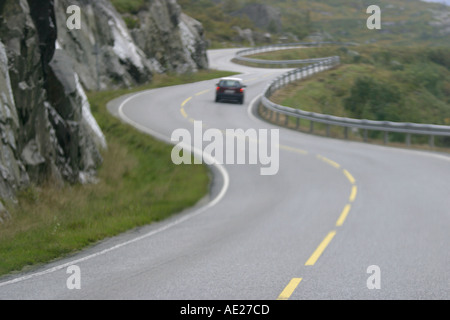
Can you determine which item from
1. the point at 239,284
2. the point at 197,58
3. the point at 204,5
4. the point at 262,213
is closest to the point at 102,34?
the point at 197,58

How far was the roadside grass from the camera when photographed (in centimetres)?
990

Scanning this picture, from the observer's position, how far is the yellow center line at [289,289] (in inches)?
272

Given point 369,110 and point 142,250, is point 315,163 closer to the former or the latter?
point 142,250

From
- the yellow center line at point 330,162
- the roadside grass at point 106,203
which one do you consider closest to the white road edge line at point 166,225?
the roadside grass at point 106,203

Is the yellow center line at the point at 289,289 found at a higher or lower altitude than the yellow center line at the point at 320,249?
higher

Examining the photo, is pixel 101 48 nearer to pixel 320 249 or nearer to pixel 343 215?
pixel 343 215

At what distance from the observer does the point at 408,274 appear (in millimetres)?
8156

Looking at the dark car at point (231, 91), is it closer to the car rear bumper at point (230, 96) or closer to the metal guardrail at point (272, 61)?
the car rear bumper at point (230, 96)

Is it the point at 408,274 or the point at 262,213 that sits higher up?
the point at 408,274

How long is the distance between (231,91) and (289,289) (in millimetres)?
32528

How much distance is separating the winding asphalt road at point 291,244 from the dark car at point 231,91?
1763 cm

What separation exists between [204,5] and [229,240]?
120m

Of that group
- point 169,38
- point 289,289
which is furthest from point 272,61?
point 289,289

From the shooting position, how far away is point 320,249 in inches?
388
